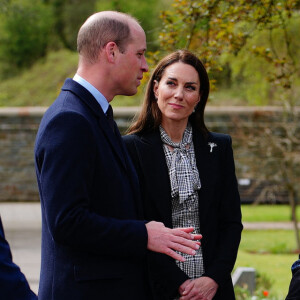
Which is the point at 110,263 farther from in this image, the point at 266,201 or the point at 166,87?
the point at 266,201

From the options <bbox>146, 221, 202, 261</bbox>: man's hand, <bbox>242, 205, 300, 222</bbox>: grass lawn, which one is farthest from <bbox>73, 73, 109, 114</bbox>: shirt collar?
<bbox>242, 205, 300, 222</bbox>: grass lawn

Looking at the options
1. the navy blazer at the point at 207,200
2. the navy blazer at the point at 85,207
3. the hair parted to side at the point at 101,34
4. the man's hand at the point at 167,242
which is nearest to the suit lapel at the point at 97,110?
the navy blazer at the point at 85,207

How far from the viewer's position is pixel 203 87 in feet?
12.2

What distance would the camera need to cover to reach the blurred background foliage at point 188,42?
5469mm

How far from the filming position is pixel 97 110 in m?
2.79

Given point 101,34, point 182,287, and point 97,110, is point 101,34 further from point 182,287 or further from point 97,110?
point 182,287

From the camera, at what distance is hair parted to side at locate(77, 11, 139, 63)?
2.77 metres

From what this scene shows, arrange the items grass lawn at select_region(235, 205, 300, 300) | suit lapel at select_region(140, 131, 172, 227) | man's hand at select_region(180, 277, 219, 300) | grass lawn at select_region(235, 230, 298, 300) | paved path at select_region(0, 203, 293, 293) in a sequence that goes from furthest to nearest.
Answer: paved path at select_region(0, 203, 293, 293)
grass lawn at select_region(235, 230, 298, 300)
grass lawn at select_region(235, 205, 300, 300)
suit lapel at select_region(140, 131, 172, 227)
man's hand at select_region(180, 277, 219, 300)

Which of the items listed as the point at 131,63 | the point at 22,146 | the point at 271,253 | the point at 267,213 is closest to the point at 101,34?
the point at 131,63

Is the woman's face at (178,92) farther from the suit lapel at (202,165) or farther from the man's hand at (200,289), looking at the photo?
the man's hand at (200,289)

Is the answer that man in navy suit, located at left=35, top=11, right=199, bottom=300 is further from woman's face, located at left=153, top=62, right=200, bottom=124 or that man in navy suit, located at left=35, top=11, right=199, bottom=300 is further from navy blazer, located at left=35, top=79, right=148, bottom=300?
woman's face, located at left=153, top=62, right=200, bottom=124

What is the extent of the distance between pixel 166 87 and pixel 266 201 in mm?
16987

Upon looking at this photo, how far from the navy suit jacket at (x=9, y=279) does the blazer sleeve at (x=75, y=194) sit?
208 millimetres

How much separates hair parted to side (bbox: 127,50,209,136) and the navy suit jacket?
112 centimetres
